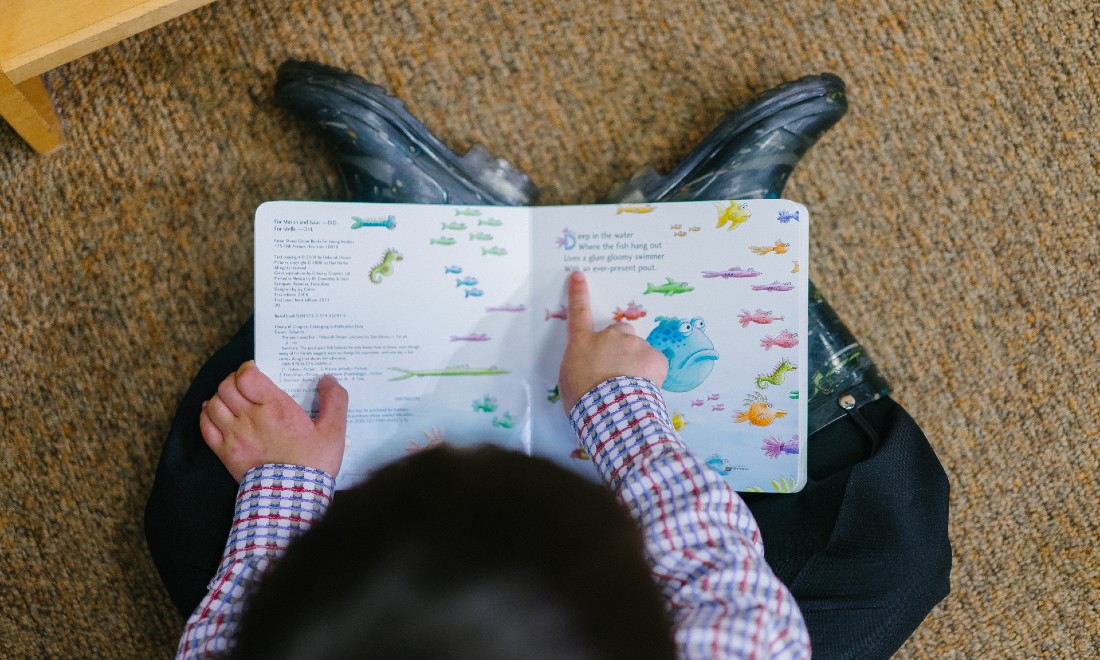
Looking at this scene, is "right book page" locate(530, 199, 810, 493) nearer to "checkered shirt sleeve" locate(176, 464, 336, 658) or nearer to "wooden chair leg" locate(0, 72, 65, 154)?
"checkered shirt sleeve" locate(176, 464, 336, 658)

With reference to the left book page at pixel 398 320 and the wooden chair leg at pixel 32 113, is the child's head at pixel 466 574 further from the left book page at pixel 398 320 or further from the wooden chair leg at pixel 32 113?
the wooden chair leg at pixel 32 113

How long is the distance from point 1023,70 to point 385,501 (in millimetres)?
670

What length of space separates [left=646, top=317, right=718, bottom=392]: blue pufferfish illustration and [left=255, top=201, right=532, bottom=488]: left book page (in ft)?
0.34

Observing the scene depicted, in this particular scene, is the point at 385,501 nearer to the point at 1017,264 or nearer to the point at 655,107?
the point at 655,107

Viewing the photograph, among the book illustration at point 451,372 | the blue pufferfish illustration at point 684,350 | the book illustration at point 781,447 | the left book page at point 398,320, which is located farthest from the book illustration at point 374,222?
the book illustration at point 781,447

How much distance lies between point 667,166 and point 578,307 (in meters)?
0.19

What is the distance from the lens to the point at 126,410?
0.68m

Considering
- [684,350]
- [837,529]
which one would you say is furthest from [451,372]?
[837,529]

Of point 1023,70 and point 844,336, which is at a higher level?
point 1023,70

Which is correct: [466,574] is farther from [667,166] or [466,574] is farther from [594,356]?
[667,166]

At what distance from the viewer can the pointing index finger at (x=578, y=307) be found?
0.58 meters

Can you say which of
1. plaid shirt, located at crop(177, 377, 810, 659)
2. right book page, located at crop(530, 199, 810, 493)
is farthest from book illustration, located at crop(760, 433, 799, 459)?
plaid shirt, located at crop(177, 377, 810, 659)

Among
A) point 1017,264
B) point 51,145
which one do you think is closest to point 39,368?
point 51,145

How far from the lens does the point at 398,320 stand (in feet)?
1.95
